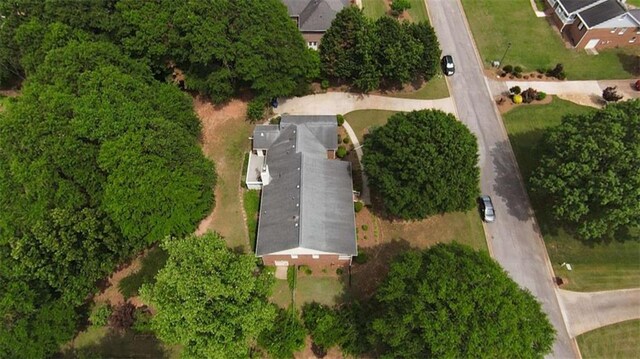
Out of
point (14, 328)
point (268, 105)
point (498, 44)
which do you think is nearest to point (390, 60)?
point (268, 105)

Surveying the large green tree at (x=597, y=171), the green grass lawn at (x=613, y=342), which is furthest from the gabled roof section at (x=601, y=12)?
the green grass lawn at (x=613, y=342)

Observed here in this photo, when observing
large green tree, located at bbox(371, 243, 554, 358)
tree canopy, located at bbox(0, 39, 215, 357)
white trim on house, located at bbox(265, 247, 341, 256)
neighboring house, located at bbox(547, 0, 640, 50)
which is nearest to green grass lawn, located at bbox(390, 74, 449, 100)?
neighboring house, located at bbox(547, 0, 640, 50)

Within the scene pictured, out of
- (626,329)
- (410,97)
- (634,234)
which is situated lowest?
(626,329)

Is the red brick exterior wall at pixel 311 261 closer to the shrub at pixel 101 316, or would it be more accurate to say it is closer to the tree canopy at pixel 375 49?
the shrub at pixel 101 316

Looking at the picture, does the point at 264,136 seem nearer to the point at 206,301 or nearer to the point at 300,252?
the point at 300,252

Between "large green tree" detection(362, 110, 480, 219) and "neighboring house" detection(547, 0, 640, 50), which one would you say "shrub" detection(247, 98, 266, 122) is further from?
"neighboring house" detection(547, 0, 640, 50)

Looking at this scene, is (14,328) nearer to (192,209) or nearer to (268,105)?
(192,209)
